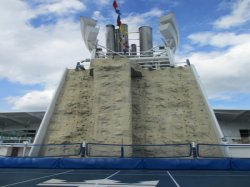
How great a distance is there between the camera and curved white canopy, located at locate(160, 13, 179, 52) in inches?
1114

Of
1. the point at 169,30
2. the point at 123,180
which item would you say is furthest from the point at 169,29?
the point at 123,180

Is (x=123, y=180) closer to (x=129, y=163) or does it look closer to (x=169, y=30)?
(x=129, y=163)

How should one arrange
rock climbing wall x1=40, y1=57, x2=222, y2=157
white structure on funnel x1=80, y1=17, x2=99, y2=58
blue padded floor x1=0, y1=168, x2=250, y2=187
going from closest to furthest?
blue padded floor x1=0, y1=168, x2=250, y2=187 → rock climbing wall x1=40, y1=57, x2=222, y2=157 → white structure on funnel x1=80, y1=17, x2=99, y2=58

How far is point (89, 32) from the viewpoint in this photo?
1136 inches

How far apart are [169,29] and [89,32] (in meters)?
8.07

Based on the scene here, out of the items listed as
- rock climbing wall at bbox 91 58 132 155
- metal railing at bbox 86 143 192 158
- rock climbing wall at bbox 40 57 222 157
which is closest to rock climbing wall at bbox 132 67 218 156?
rock climbing wall at bbox 40 57 222 157

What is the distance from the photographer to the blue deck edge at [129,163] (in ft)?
41.0

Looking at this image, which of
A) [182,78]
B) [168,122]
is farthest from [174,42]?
[168,122]

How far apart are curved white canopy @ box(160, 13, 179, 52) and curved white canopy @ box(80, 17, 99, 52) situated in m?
6.75

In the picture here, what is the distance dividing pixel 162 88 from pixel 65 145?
7498 millimetres

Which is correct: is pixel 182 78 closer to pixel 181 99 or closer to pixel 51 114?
pixel 181 99

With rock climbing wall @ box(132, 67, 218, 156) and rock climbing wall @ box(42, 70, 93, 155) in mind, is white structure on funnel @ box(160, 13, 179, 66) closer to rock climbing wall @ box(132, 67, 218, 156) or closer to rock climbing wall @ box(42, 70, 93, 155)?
rock climbing wall @ box(132, 67, 218, 156)

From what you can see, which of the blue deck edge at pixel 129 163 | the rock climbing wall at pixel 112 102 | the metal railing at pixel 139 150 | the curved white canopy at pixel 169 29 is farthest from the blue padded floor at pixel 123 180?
the curved white canopy at pixel 169 29

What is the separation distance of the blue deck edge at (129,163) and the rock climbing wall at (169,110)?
2575mm
